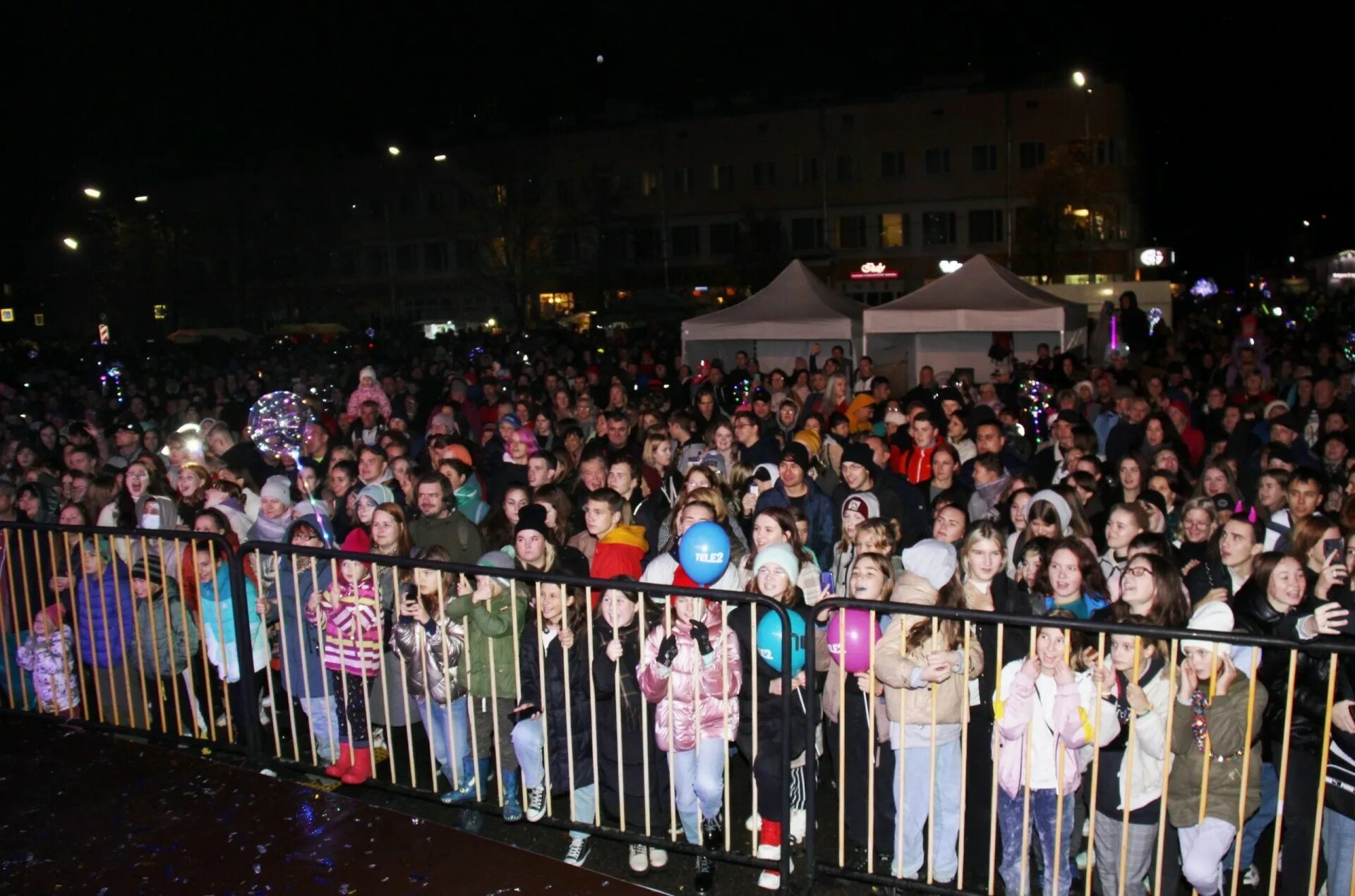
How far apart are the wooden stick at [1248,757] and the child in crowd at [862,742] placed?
1380 mm

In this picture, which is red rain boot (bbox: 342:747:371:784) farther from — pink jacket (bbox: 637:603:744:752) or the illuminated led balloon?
the illuminated led balloon

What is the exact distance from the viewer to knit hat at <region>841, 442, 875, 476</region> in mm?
7414

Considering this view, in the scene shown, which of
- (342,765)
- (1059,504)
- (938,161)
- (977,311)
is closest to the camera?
(342,765)

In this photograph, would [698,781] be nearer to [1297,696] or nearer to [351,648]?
[351,648]

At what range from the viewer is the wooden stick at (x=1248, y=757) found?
11.9 feet

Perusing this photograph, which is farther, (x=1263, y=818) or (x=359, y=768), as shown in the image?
(x=359, y=768)

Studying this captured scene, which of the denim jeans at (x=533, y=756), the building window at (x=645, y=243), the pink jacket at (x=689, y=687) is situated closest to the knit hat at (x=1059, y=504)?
the pink jacket at (x=689, y=687)

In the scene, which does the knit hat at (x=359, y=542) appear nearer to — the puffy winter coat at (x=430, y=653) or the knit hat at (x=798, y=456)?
the puffy winter coat at (x=430, y=653)

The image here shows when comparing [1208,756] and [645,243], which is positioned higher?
[645,243]

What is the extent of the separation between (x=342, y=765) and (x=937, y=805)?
293cm

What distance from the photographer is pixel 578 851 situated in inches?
197

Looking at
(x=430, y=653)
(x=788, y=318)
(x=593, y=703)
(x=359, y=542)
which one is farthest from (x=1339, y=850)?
(x=788, y=318)

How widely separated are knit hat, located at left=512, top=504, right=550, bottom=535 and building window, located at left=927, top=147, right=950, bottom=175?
1879 inches

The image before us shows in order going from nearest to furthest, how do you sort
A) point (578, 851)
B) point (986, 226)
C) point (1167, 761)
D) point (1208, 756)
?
point (1167, 761) → point (1208, 756) → point (578, 851) → point (986, 226)
